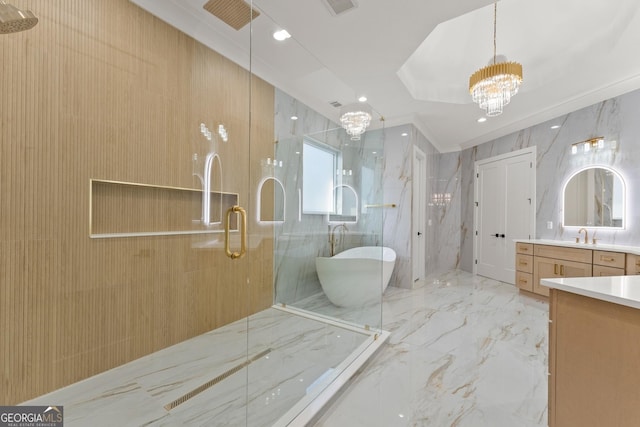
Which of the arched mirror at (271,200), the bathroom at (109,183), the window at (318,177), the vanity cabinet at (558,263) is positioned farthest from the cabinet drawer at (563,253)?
the arched mirror at (271,200)

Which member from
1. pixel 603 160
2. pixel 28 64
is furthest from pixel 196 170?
pixel 603 160

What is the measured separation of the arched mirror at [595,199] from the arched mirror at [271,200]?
14.5 ft

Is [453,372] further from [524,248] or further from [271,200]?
[524,248]

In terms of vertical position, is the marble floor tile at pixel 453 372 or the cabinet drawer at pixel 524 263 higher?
the cabinet drawer at pixel 524 263

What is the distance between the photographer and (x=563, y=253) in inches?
139

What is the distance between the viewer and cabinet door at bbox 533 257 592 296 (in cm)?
333

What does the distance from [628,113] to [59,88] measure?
19.1ft

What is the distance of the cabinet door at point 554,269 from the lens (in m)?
3.33

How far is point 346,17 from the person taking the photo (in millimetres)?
2088

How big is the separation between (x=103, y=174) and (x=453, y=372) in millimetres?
2902

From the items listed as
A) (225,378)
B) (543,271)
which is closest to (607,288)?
(225,378)

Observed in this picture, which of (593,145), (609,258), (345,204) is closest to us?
(345,204)

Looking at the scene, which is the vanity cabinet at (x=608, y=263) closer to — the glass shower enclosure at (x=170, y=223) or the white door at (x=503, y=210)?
the white door at (x=503, y=210)

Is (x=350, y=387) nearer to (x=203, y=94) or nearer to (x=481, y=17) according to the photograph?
(x=203, y=94)
